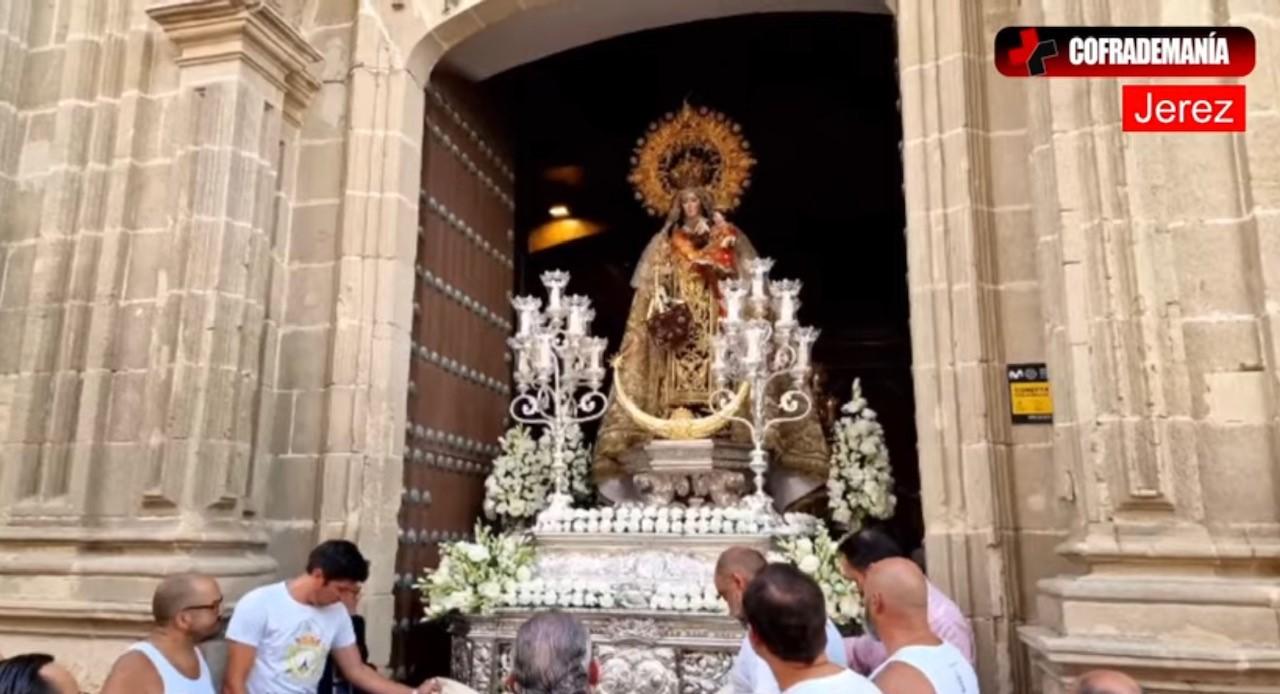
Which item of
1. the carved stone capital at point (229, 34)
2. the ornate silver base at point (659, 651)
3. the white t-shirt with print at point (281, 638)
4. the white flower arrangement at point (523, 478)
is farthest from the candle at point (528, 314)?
the white t-shirt with print at point (281, 638)

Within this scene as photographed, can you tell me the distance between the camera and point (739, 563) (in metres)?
3.02

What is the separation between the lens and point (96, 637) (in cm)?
429

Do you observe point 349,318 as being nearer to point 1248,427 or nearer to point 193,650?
point 193,650

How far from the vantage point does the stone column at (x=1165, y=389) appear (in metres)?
3.19

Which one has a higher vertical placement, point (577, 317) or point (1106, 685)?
point (577, 317)

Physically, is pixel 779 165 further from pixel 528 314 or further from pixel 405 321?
pixel 405 321

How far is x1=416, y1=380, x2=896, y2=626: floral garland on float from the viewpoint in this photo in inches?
179

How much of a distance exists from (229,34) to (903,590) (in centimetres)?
399

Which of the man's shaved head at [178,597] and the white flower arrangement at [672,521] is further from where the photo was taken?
the white flower arrangement at [672,521]

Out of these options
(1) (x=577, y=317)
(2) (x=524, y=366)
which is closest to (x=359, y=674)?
(2) (x=524, y=366)

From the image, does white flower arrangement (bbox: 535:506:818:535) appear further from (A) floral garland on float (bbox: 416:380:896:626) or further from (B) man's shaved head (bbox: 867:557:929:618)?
(B) man's shaved head (bbox: 867:557:929:618)

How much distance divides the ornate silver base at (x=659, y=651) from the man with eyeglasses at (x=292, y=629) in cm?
118

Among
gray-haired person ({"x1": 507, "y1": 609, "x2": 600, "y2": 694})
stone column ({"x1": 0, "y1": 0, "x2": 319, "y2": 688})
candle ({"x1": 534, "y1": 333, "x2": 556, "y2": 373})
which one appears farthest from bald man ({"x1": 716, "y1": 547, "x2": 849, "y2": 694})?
candle ({"x1": 534, "y1": 333, "x2": 556, "y2": 373})

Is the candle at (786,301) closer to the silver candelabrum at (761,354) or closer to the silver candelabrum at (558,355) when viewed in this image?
the silver candelabrum at (761,354)
